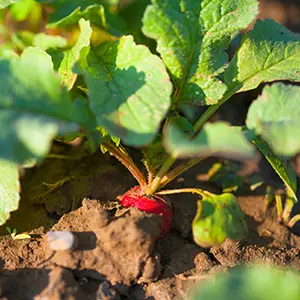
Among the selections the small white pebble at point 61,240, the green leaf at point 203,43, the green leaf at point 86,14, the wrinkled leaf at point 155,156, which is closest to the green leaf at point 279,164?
the green leaf at point 203,43

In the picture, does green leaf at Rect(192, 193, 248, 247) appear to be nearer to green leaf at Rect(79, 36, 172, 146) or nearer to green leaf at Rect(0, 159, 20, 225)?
green leaf at Rect(79, 36, 172, 146)

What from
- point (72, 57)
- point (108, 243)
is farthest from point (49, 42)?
point (108, 243)

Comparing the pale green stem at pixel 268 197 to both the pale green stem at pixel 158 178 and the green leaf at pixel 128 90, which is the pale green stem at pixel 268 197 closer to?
the pale green stem at pixel 158 178

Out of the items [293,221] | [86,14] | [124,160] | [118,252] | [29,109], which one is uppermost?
[29,109]

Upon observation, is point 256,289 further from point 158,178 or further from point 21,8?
point 21,8

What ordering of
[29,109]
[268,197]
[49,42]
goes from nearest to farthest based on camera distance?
[29,109], [268,197], [49,42]

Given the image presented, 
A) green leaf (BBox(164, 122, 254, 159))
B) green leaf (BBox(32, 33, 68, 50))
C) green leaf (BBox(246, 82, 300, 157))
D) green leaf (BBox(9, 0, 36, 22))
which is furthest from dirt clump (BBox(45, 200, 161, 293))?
green leaf (BBox(9, 0, 36, 22))

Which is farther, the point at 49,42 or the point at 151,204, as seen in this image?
the point at 49,42
